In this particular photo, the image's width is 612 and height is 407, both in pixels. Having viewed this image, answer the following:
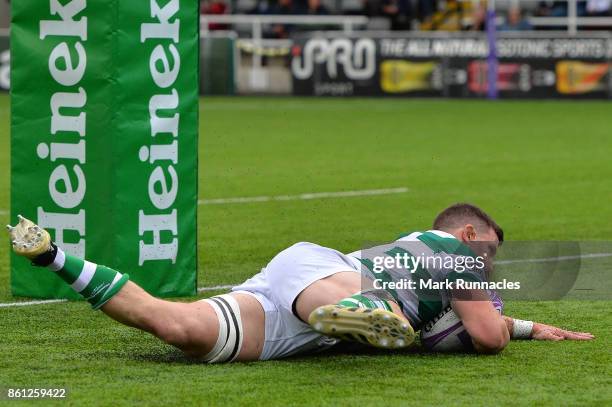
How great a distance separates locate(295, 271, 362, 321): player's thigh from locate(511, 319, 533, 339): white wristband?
944 mm

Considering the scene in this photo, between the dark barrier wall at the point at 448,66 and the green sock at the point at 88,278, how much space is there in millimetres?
21186

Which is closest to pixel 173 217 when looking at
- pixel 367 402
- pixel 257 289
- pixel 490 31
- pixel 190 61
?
pixel 190 61

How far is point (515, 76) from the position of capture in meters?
26.4

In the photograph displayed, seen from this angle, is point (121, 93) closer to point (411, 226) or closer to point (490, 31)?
point (411, 226)

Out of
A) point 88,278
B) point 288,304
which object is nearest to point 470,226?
point 288,304

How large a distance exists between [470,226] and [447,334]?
469 millimetres

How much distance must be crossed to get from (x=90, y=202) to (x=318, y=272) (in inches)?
80.5

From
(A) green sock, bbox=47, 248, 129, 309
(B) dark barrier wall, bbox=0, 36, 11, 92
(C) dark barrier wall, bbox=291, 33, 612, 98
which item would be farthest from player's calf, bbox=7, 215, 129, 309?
(B) dark barrier wall, bbox=0, 36, 11, 92

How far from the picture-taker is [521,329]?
610 centimetres

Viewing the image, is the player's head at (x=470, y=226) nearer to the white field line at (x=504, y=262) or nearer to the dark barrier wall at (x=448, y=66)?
the white field line at (x=504, y=262)

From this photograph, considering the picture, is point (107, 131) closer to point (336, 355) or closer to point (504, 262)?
point (336, 355)

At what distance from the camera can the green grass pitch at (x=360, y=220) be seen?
511cm

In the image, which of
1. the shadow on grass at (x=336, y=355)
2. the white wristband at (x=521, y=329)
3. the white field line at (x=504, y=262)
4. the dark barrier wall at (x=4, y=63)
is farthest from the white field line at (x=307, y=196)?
the dark barrier wall at (x=4, y=63)

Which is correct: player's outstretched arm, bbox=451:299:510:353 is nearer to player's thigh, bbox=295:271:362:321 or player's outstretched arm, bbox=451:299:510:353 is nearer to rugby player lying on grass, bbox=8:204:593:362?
rugby player lying on grass, bbox=8:204:593:362
